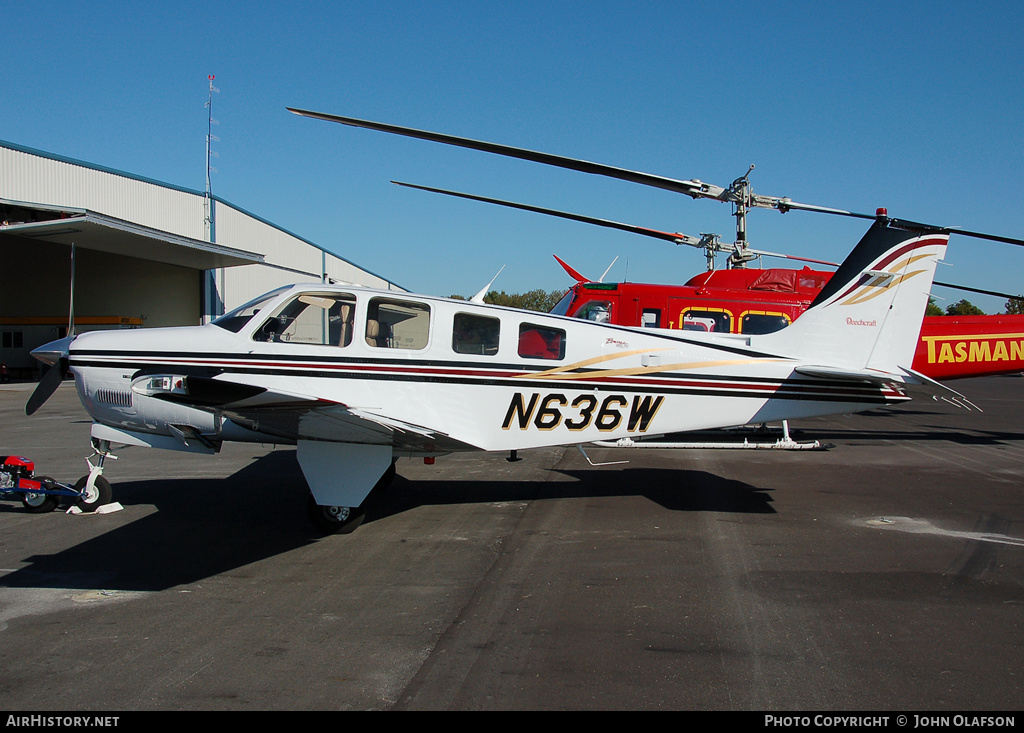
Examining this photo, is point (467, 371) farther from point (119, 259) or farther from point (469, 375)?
point (119, 259)

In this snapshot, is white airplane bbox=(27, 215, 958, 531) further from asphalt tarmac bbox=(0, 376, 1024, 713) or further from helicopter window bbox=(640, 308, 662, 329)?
helicopter window bbox=(640, 308, 662, 329)

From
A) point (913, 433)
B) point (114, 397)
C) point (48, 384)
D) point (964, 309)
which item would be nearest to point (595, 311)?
point (114, 397)

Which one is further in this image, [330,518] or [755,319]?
[755,319]

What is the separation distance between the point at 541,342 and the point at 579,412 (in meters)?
0.86

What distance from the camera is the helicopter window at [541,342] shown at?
713cm

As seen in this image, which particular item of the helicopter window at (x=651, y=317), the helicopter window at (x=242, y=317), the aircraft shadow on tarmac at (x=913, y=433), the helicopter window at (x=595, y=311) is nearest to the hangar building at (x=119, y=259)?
the helicopter window at (x=595, y=311)

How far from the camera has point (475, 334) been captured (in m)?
7.08

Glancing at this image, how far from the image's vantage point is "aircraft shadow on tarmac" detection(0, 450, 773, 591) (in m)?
5.67

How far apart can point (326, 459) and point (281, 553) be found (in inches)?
37.6

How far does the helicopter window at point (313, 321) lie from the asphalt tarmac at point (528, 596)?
1998 mm

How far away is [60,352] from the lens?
6.94 metres

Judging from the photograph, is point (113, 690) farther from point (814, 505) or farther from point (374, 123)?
point (814, 505)

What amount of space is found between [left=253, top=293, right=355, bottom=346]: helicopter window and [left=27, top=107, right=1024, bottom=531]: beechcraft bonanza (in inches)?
0.6

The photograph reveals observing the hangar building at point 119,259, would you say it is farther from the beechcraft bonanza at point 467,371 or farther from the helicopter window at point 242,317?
the beechcraft bonanza at point 467,371
